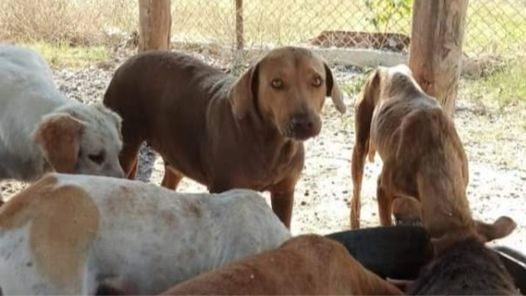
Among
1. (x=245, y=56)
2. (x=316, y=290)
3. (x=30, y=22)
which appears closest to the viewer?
(x=316, y=290)

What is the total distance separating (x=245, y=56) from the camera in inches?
332

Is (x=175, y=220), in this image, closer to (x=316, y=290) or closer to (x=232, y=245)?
(x=232, y=245)

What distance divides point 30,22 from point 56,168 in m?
5.80

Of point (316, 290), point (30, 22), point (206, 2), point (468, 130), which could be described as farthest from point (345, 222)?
point (30, 22)

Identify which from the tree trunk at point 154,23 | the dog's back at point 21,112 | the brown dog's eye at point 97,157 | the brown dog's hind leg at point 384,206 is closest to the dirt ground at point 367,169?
the brown dog's hind leg at point 384,206

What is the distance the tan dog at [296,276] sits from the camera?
8.12ft

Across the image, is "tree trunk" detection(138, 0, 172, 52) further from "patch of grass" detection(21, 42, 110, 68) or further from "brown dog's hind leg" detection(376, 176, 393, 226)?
"brown dog's hind leg" detection(376, 176, 393, 226)

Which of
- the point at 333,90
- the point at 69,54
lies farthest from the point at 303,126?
the point at 69,54

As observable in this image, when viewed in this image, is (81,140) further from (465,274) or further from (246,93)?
(465,274)

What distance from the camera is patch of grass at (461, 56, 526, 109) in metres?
7.88

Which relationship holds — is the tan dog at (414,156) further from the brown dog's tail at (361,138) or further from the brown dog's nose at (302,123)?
the brown dog's nose at (302,123)

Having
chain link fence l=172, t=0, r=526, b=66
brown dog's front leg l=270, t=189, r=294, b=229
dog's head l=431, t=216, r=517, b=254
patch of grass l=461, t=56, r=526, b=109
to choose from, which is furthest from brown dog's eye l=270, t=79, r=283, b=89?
chain link fence l=172, t=0, r=526, b=66

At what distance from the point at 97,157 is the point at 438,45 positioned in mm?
2227

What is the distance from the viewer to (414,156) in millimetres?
4355
